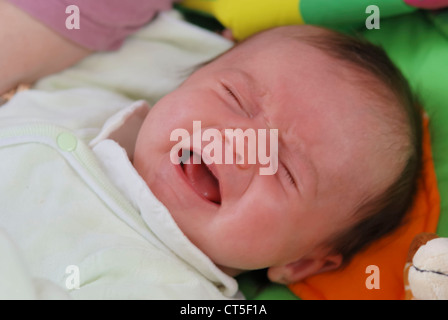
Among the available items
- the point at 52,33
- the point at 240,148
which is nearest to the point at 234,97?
the point at 240,148

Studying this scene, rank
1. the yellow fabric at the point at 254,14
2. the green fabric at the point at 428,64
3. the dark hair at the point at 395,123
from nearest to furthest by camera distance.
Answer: the dark hair at the point at 395,123 < the green fabric at the point at 428,64 < the yellow fabric at the point at 254,14

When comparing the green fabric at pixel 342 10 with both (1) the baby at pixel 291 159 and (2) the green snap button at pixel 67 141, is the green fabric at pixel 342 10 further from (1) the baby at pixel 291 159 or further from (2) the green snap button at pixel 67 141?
(2) the green snap button at pixel 67 141

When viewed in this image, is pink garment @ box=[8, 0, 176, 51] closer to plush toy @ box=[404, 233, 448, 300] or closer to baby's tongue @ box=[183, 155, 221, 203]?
baby's tongue @ box=[183, 155, 221, 203]

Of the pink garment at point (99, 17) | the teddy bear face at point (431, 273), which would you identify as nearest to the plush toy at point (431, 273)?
the teddy bear face at point (431, 273)

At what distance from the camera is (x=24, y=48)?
1318 mm

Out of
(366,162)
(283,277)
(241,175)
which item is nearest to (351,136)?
(366,162)

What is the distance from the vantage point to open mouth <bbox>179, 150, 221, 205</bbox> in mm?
1061

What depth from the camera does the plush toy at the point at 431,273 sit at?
852mm

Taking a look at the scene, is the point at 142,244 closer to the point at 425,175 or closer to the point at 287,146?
the point at 287,146

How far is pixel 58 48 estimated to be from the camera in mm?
1369

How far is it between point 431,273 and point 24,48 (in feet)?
3.28

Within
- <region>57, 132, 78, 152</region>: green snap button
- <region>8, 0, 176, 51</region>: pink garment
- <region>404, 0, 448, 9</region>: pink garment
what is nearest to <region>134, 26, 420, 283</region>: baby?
<region>57, 132, 78, 152</region>: green snap button

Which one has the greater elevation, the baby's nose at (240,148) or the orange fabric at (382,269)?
the baby's nose at (240,148)

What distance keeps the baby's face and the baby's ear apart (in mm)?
55
